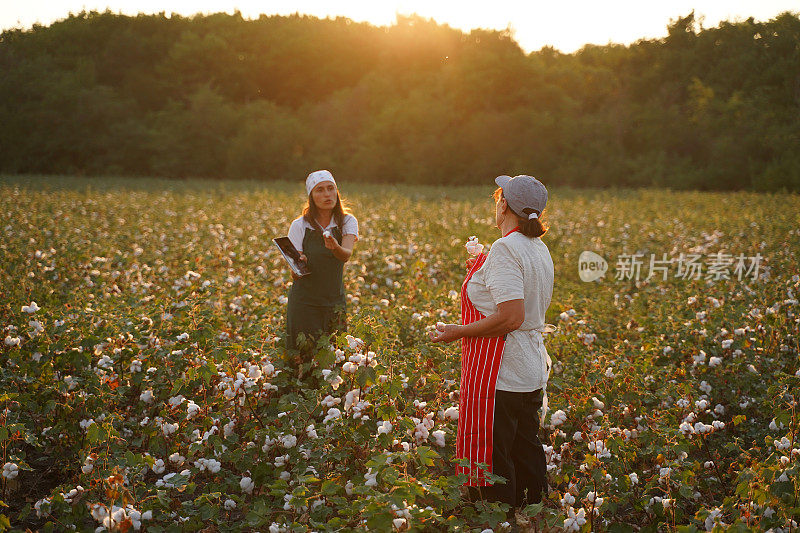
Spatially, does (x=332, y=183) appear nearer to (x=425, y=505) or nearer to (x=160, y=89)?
(x=425, y=505)

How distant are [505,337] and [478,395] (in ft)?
0.92

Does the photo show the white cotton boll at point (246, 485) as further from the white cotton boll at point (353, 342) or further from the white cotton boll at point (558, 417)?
the white cotton boll at point (558, 417)

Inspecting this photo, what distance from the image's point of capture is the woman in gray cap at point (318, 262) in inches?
175

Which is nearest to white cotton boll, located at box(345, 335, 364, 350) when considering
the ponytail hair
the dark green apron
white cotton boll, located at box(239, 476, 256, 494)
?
white cotton boll, located at box(239, 476, 256, 494)

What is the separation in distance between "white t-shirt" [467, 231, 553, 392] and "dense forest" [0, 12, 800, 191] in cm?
3762

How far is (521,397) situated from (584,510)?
52 cm

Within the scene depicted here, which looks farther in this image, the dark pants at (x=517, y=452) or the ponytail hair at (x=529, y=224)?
the dark pants at (x=517, y=452)

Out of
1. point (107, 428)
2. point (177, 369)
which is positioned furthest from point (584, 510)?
point (177, 369)

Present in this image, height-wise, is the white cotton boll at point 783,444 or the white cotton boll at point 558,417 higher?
the white cotton boll at point 783,444

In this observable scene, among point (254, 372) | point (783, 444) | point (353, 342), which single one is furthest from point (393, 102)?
point (783, 444)

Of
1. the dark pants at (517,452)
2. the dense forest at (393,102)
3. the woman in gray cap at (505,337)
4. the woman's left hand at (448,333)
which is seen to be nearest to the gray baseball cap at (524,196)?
the woman in gray cap at (505,337)

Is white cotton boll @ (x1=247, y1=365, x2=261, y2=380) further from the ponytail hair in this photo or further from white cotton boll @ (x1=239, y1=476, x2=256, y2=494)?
the ponytail hair

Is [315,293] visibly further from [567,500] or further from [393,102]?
[393,102]

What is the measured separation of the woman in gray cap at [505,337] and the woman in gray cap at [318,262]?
165cm
